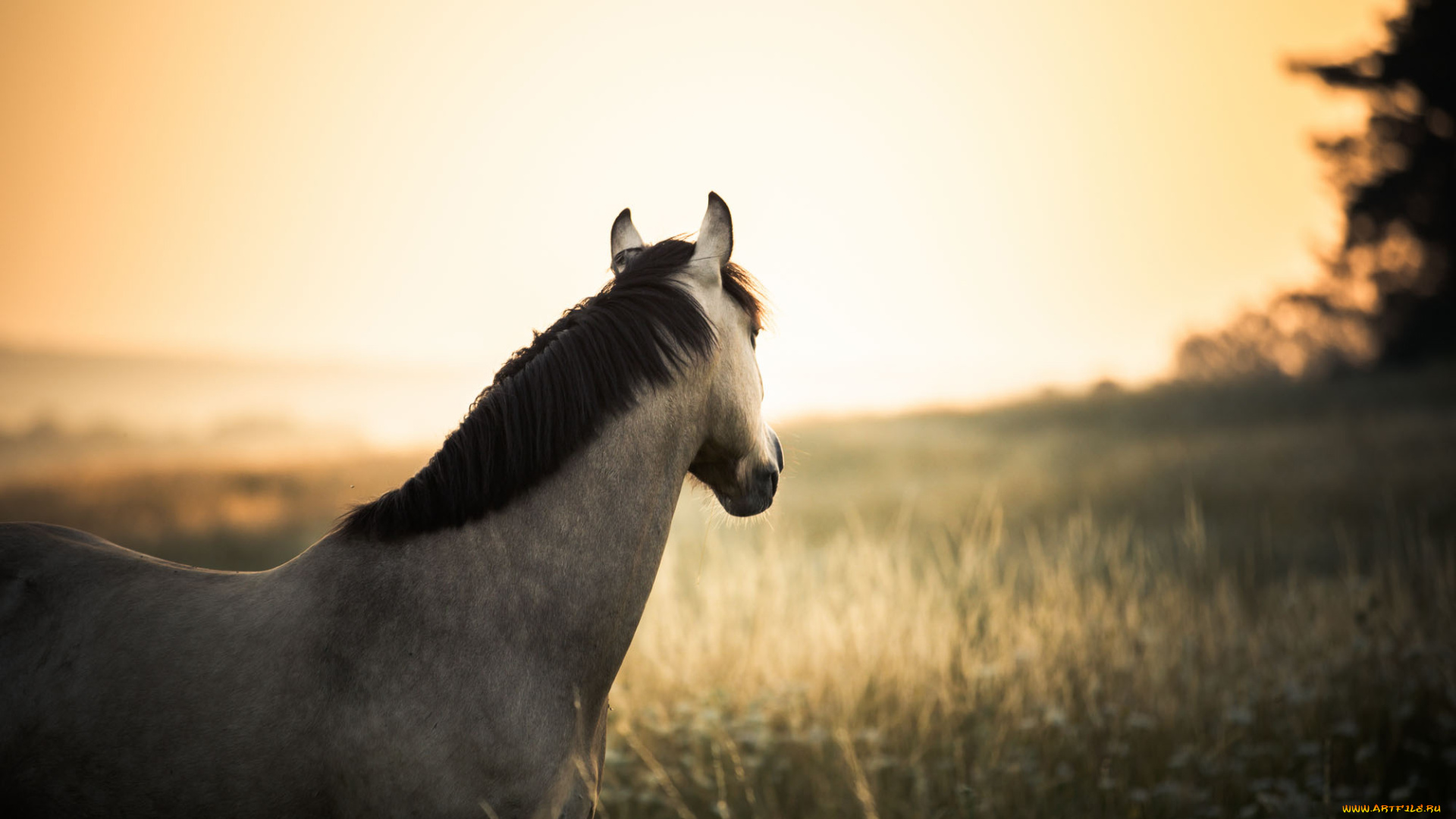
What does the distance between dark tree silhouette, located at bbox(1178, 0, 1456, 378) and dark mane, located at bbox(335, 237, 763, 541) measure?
1030 inches

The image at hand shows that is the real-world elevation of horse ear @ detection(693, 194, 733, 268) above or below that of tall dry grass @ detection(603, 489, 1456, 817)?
above

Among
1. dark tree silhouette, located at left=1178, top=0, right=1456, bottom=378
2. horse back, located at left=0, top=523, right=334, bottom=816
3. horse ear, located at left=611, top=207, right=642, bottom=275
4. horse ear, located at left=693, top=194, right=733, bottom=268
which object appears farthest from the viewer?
dark tree silhouette, located at left=1178, top=0, right=1456, bottom=378

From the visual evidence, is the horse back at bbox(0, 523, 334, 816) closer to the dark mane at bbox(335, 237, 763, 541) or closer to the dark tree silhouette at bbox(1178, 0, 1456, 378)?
the dark mane at bbox(335, 237, 763, 541)

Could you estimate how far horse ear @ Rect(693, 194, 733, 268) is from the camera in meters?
2.33

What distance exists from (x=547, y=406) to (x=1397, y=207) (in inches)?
1104

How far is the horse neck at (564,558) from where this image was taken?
2084 millimetres

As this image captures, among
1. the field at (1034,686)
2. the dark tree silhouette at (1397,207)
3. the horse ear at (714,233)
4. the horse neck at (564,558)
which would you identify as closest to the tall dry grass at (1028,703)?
the field at (1034,686)

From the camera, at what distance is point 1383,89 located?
21.9 metres

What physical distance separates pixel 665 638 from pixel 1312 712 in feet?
15.6

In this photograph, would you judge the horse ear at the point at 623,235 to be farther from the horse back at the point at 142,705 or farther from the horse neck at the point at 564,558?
the horse back at the point at 142,705

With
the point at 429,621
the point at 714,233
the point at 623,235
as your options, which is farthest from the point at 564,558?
the point at 623,235

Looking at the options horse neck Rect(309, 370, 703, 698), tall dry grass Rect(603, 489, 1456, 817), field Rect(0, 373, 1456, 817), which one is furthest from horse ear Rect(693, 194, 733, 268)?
tall dry grass Rect(603, 489, 1456, 817)

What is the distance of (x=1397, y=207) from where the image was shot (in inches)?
838

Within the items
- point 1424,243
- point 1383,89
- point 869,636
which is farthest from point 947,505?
point 1383,89
